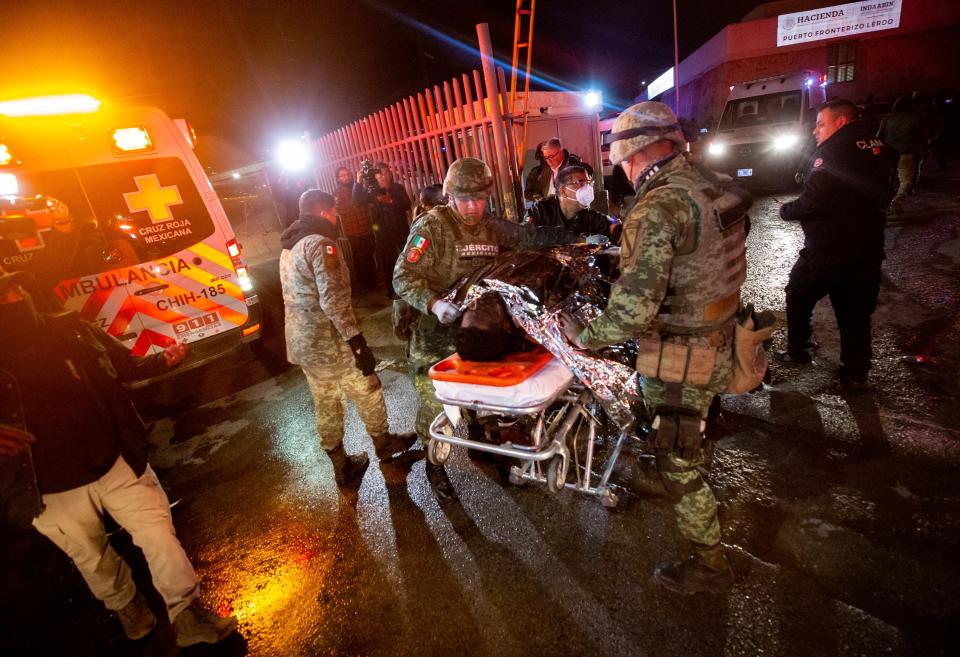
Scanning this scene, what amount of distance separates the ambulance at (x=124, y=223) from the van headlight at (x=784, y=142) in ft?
36.7

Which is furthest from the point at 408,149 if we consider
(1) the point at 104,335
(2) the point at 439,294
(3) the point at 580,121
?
(1) the point at 104,335

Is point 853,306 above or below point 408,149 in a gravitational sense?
below

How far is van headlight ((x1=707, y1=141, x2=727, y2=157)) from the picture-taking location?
10.6 metres

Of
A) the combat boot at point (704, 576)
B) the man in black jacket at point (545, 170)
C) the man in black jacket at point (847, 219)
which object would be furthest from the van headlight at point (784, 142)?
the combat boot at point (704, 576)

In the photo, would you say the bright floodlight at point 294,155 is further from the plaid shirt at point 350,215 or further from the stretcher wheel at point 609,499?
the stretcher wheel at point 609,499

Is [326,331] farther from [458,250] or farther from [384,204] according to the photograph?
[384,204]

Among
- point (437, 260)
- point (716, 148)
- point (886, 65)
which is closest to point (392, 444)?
point (437, 260)

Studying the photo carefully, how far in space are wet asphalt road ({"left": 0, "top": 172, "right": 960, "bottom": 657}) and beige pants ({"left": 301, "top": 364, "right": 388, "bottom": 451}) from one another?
417 mm

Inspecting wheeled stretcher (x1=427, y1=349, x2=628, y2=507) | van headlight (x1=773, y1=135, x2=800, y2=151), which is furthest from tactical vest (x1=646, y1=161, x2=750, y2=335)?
van headlight (x1=773, y1=135, x2=800, y2=151)

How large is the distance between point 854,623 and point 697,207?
1.85 meters

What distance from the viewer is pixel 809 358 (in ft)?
12.3

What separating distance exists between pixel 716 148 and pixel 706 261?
428 inches

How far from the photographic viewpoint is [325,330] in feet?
9.92

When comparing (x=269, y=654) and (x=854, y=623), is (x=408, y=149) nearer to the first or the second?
(x=269, y=654)
